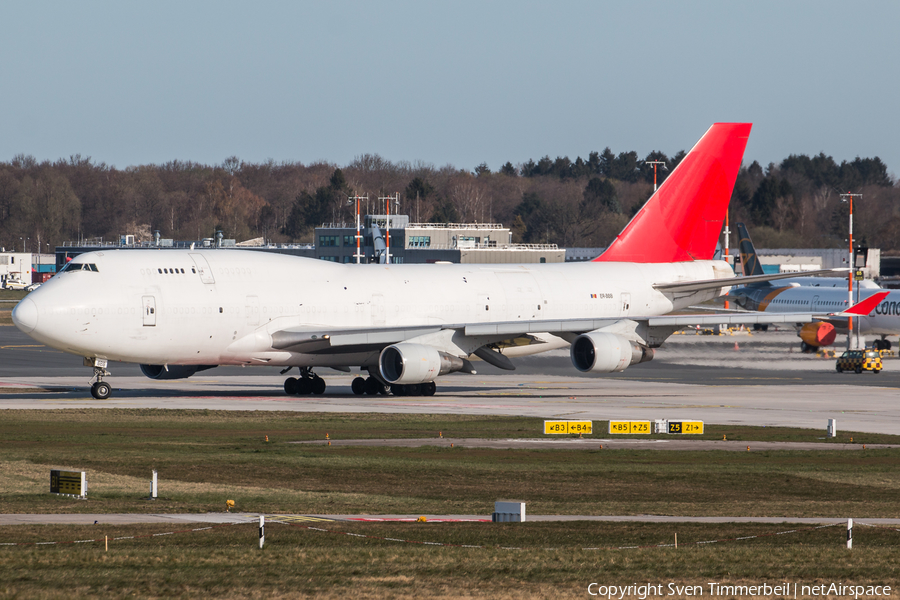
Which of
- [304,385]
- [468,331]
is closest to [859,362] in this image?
[468,331]

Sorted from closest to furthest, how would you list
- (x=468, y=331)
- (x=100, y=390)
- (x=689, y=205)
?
(x=100, y=390) → (x=468, y=331) → (x=689, y=205)

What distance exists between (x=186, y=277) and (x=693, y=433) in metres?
18.9

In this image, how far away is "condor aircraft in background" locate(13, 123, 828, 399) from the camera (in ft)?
132

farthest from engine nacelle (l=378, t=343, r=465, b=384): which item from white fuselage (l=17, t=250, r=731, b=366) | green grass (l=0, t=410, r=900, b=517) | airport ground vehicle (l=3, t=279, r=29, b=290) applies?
airport ground vehicle (l=3, t=279, r=29, b=290)

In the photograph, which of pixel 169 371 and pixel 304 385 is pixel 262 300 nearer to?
pixel 304 385

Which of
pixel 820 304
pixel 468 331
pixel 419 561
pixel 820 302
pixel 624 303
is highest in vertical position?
pixel 624 303

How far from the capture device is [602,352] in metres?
43.5

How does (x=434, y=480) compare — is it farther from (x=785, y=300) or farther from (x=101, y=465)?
(x=785, y=300)

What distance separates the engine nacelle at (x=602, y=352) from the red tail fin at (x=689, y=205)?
9245mm

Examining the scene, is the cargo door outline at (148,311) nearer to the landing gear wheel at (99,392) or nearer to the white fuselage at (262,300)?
the white fuselage at (262,300)

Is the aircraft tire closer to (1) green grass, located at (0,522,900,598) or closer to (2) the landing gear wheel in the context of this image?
(2) the landing gear wheel

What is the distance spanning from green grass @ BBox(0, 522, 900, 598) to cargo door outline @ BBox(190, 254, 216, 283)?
2424cm

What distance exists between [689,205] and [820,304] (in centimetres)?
3451

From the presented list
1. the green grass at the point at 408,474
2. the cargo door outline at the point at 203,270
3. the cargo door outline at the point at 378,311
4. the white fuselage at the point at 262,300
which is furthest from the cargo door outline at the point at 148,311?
the cargo door outline at the point at 378,311
